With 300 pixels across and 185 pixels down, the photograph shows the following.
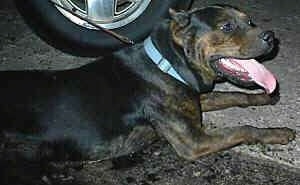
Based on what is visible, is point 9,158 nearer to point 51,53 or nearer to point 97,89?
point 97,89

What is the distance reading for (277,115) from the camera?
4.29m

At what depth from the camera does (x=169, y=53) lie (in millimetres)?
3809

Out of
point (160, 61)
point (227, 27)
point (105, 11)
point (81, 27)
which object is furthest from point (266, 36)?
point (81, 27)

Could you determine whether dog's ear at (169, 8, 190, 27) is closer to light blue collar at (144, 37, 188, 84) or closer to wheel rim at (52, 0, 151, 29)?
light blue collar at (144, 37, 188, 84)

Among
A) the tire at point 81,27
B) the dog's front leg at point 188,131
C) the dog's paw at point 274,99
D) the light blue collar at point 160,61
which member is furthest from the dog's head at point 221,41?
the tire at point 81,27

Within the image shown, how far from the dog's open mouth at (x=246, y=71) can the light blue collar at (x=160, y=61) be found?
27cm

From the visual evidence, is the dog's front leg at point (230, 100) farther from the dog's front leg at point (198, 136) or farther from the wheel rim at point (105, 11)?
the wheel rim at point (105, 11)

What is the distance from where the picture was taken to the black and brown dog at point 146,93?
3.72 m

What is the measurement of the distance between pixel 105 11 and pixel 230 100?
3.85 feet

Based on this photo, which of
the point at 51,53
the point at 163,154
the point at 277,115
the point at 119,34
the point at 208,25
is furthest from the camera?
the point at 51,53

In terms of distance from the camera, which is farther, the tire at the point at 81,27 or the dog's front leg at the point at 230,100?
the tire at the point at 81,27

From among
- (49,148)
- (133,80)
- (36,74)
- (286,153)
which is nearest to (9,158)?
(49,148)

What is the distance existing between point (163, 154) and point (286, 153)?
77 cm

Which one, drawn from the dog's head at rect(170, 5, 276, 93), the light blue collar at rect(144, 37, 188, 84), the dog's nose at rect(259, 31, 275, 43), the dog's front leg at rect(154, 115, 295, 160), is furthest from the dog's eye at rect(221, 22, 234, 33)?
the dog's front leg at rect(154, 115, 295, 160)
